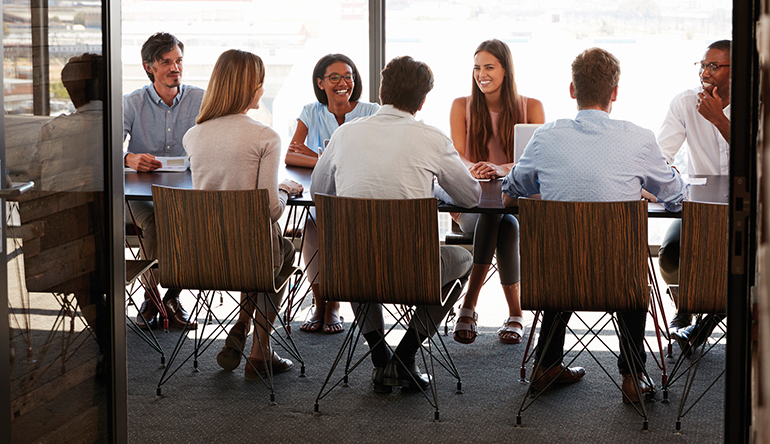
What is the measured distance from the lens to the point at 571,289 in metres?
2.61

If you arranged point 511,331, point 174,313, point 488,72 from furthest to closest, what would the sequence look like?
1. point 488,72
2. point 174,313
3. point 511,331

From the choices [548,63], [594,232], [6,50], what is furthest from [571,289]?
[548,63]

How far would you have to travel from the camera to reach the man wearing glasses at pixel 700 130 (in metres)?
3.46

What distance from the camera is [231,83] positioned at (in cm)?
295

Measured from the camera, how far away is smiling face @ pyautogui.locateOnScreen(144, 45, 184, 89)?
13.5ft

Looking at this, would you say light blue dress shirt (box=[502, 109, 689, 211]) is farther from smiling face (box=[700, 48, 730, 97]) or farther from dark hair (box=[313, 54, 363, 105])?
dark hair (box=[313, 54, 363, 105])

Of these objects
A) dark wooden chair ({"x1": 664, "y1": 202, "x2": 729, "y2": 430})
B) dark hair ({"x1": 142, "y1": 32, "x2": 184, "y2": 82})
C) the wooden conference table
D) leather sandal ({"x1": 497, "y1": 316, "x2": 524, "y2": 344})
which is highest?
dark hair ({"x1": 142, "y1": 32, "x2": 184, "y2": 82})

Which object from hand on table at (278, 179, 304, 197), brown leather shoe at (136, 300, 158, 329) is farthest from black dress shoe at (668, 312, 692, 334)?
brown leather shoe at (136, 300, 158, 329)

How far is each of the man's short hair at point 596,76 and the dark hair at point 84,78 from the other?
1.60 m

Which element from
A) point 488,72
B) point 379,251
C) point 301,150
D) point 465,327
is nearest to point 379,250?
point 379,251

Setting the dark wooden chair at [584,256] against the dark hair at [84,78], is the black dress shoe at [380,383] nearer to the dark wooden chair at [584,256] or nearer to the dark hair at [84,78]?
the dark wooden chair at [584,256]

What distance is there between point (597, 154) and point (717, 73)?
4.39 feet

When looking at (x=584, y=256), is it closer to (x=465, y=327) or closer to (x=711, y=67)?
(x=465, y=327)

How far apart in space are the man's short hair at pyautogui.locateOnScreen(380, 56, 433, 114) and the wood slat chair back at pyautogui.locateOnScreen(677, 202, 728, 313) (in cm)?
104
